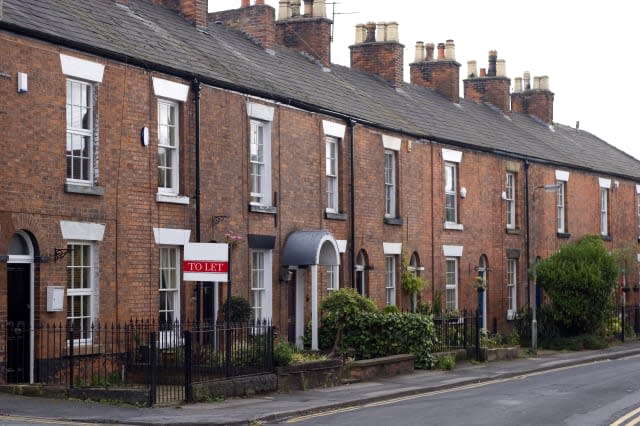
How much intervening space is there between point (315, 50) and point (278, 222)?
880 centimetres

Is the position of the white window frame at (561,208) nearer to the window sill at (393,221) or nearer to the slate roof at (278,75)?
the slate roof at (278,75)

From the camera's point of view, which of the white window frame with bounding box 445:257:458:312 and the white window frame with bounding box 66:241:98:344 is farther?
the white window frame with bounding box 445:257:458:312

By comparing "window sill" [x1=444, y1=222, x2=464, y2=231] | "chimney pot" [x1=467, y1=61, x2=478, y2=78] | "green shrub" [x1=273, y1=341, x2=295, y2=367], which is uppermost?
"chimney pot" [x1=467, y1=61, x2=478, y2=78]

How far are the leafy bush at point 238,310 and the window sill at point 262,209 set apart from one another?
2244 mm

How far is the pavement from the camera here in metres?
16.0

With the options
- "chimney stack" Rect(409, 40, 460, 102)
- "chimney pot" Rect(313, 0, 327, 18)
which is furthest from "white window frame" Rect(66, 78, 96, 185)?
"chimney stack" Rect(409, 40, 460, 102)

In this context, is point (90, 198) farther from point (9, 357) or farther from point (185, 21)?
point (185, 21)

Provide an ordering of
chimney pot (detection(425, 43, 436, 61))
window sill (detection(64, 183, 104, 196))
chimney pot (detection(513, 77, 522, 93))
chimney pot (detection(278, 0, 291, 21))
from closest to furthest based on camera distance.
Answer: window sill (detection(64, 183, 104, 196)) < chimney pot (detection(278, 0, 291, 21)) < chimney pot (detection(425, 43, 436, 61)) < chimney pot (detection(513, 77, 522, 93))

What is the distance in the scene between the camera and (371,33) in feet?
121

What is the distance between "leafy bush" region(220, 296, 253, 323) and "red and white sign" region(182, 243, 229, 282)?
4337 mm

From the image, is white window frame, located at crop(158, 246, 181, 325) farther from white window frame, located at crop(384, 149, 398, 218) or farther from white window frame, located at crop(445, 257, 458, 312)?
white window frame, located at crop(445, 257, 458, 312)

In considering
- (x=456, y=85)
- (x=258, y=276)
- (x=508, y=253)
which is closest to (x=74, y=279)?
(x=258, y=276)

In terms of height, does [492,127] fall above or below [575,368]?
above

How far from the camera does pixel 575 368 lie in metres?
27.9
